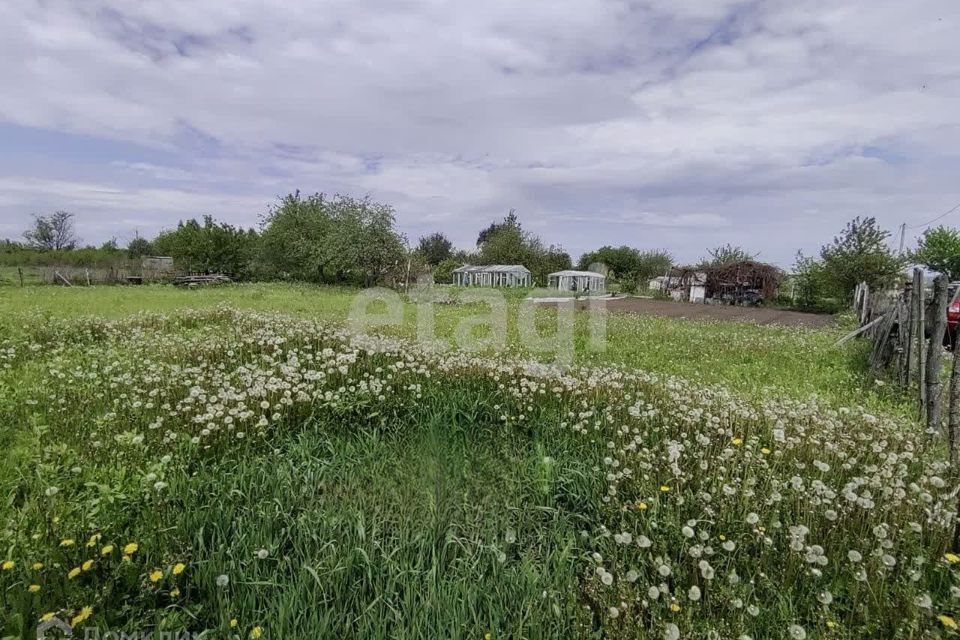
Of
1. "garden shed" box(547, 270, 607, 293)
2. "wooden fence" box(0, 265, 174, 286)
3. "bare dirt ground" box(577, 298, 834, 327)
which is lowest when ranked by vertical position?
"bare dirt ground" box(577, 298, 834, 327)

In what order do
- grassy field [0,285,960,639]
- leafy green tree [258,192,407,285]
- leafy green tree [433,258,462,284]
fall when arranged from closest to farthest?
grassy field [0,285,960,639] → leafy green tree [258,192,407,285] → leafy green tree [433,258,462,284]

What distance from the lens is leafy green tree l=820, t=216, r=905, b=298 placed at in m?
29.9

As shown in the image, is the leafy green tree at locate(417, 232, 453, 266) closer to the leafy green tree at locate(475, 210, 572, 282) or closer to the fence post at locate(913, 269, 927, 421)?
the leafy green tree at locate(475, 210, 572, 282)

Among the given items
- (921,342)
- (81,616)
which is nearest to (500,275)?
(921,342)

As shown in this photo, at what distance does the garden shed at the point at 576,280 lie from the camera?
60.2 m

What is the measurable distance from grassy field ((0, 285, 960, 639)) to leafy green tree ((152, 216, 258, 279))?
184ft

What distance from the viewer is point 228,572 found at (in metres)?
2.70

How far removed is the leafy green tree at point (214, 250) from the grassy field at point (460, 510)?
55945 millimetres

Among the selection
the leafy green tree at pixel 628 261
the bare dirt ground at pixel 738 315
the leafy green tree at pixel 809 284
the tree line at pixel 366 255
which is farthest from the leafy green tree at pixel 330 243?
the leafy green tree at pixel 628 261

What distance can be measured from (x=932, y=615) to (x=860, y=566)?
34cm

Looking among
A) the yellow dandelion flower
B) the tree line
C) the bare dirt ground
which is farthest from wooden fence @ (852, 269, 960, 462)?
the tree line

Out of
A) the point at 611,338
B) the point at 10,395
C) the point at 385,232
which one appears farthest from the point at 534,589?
the point at 385,232

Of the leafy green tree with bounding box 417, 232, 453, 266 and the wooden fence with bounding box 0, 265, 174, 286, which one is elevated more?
the leafy green tree with bounding box 417, 232, 453, 266

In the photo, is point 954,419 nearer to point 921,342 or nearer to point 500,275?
point 921,342
